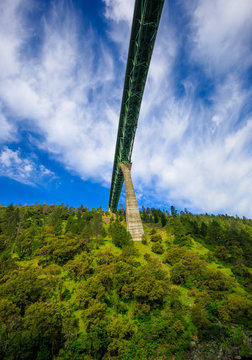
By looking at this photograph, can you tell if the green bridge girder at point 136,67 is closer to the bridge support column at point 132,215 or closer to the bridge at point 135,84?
the bridge at point 135,84

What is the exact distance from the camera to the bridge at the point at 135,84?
2808cm

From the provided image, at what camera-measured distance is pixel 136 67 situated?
3566cm

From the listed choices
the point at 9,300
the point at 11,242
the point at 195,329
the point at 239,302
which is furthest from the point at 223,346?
the point at 11,242

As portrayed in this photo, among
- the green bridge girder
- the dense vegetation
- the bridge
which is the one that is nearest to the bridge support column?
the bridge

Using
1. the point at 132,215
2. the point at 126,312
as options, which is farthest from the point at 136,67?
the point at 126,312

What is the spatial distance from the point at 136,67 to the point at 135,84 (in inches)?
154

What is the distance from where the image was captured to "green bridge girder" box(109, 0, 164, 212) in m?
27.8

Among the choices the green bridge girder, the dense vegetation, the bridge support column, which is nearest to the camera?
the dense vegetation

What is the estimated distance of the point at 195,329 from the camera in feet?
58.5

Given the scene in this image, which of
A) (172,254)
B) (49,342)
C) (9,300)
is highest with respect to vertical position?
(172,254)

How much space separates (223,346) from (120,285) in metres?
12.7

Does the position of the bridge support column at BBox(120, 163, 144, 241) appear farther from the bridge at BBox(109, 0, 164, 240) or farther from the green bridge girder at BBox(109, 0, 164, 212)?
the green bridge girder at BBox(109, 0, 164, 212)

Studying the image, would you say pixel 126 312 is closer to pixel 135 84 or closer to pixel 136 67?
pixel 135 84

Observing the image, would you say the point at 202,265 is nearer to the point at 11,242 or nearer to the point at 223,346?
the point at 223,346
